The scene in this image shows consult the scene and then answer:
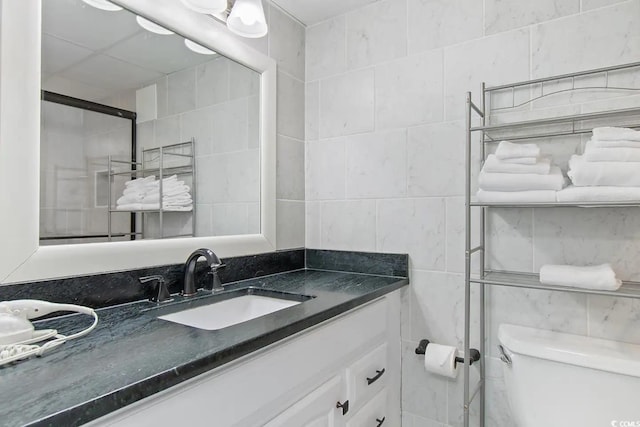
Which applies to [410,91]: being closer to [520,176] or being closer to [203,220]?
[520,176]

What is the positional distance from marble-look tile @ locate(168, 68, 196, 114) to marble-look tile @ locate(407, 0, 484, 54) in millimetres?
923

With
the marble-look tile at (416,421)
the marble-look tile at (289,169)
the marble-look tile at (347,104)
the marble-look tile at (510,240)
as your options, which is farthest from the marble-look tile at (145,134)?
the marble-look tile at (416,421)

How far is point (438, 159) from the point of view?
1.49 meters

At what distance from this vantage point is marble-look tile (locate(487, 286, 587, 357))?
4.02ft

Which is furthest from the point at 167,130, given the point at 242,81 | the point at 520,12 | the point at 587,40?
the point at 587,40

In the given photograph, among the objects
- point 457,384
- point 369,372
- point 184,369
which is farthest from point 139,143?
point 457,384

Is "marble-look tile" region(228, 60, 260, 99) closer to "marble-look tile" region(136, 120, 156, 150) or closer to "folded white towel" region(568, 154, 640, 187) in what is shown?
"marble-look tile" region(136, 120, 156, 150)

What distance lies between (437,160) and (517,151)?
0.38m

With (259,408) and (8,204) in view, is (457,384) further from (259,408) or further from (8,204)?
(8,204)

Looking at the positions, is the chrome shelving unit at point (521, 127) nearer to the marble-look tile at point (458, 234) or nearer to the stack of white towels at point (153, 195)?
the marble-look tile at point (458, 234)

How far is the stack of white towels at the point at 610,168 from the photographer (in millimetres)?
975

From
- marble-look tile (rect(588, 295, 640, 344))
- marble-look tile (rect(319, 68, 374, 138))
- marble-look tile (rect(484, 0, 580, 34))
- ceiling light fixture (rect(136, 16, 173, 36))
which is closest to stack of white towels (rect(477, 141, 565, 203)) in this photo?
marble-look tile (rect(588, 295, 640, 344))

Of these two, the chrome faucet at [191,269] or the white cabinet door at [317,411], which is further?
the chrome faucet at [191,269]

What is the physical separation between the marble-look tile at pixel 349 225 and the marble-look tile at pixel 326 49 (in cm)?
66
